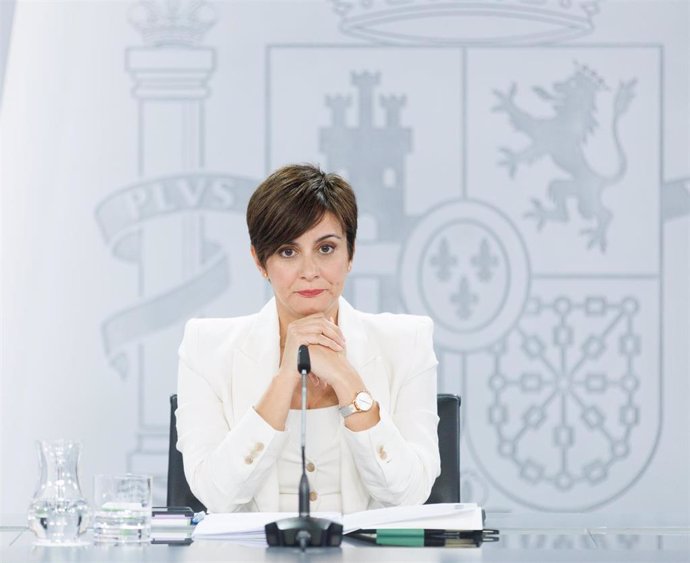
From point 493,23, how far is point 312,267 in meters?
2.26

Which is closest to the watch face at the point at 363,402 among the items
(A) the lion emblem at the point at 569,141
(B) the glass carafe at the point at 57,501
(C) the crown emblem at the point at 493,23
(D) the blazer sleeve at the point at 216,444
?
(D) the blazer sleeve at the point at 216,444

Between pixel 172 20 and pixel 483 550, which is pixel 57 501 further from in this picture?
pixel 172 20

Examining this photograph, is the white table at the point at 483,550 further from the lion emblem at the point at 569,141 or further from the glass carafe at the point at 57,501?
the lion emblem at the point at 569,141

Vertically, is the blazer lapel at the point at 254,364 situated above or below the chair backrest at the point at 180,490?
above

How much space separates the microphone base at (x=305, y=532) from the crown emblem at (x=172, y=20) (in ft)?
9.71

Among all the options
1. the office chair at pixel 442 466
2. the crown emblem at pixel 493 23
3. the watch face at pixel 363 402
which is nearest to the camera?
the watch face at pixel 363 402

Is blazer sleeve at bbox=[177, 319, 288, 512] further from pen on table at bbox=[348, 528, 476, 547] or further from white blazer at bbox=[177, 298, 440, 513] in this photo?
pen on table at bbox=[348, 528, 476, 547]

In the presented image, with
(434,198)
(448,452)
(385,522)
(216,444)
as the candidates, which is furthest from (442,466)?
(434,198)

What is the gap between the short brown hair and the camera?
2730 millimetres

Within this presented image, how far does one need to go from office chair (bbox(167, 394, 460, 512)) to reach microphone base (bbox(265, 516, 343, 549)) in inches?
28.8

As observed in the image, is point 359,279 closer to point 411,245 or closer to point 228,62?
point 411,245

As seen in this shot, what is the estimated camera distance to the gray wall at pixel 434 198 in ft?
15.4

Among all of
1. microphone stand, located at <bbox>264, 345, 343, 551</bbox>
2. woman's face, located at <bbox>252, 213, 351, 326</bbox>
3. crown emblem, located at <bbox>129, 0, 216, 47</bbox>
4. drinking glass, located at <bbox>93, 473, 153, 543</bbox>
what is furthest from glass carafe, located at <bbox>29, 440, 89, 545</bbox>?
crown emblem, located at <bbox>129, 0, 216, 47</bbox>

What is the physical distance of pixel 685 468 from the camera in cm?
473
